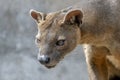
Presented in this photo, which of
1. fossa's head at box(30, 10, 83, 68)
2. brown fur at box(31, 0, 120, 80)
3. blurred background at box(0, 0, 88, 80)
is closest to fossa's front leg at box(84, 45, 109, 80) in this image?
brown fur at box(31, 0, 120, 80)

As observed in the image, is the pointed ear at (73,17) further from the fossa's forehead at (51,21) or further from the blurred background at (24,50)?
the blurred background at (24,50)

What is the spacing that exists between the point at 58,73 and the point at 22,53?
1.60 ft

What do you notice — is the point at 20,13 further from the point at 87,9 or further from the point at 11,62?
the point at 87,9

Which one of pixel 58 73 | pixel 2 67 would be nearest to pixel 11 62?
pixel 2 67

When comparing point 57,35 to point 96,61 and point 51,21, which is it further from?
point 96,61

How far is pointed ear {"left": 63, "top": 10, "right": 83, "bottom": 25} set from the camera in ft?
17.8

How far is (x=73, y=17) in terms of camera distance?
17.9 ft

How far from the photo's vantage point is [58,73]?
7.40 metres

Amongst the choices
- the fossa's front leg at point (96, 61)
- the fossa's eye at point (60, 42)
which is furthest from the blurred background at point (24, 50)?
the fossa's eye at point (60, 42)

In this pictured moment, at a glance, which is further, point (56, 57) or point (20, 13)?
point (20, 13)

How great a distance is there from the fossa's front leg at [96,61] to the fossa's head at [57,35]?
1.70ft

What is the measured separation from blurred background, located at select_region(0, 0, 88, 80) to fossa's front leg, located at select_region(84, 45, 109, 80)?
987 millimetres

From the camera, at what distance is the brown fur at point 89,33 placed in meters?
5.35

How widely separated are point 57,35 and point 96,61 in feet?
3.11
